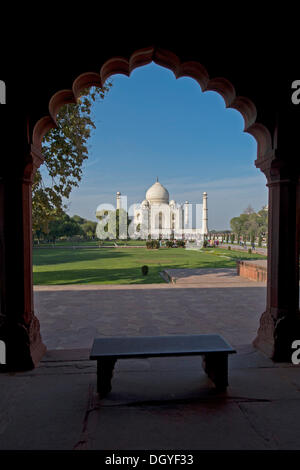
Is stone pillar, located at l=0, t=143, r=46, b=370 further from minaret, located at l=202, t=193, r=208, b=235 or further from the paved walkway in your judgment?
minaret, located at l=202, t=193, r=208, b=235

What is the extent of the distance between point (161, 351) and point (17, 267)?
182cm

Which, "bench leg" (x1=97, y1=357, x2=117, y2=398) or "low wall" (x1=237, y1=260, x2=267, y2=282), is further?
"low wall" (x1=237, y1=260, x2=267, y2=282)

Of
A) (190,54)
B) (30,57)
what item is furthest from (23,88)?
(190,54)

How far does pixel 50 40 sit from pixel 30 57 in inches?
10.9

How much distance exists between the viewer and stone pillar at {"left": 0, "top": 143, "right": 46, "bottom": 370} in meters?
2.97

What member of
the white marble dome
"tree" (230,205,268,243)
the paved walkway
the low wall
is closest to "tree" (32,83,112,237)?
the paved walkway

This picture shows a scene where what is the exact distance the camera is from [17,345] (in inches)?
117

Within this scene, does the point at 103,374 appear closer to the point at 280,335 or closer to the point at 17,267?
the point at 17,267

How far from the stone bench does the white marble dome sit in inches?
2271

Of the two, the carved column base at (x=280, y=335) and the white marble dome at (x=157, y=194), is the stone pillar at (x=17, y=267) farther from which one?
the white marble dome at (x=157, y=194)

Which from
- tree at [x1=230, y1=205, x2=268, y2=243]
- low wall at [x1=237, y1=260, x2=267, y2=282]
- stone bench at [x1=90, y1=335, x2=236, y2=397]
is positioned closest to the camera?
stone bench at [x1=90, y1=335, x2=236, y2=397]

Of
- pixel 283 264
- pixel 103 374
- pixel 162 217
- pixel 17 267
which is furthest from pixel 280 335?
pixel 162 217

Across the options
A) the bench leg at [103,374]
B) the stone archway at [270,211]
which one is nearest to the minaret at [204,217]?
the stone archway at [270,211]
